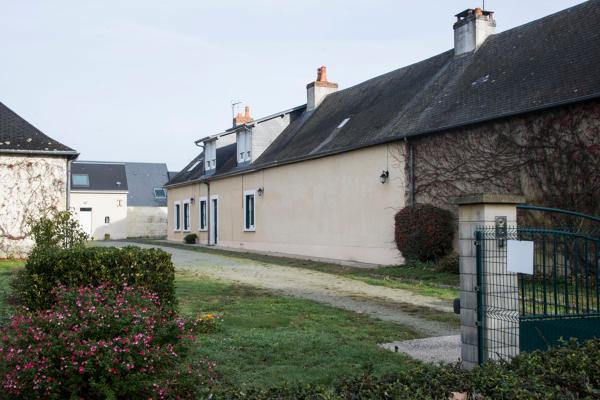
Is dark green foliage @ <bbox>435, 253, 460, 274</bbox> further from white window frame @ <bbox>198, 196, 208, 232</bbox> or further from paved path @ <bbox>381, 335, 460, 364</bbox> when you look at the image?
white window frame @ <bbox>198, 196, 208, 232</bbox>

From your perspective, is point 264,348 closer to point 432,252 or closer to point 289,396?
point 289,396

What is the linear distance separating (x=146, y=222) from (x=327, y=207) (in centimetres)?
2633

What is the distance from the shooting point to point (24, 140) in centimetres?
1811

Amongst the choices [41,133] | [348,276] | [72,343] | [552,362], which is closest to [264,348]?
[72,343]

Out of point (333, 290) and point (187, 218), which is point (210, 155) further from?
point (333, 290)

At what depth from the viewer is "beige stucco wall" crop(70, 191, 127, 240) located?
41312 millimetres

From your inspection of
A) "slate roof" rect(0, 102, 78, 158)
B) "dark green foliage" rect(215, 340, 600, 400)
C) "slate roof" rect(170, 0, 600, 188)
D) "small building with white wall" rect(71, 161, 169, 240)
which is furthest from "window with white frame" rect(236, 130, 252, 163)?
"dark green foliage" rect(215, 340, 600, 400)

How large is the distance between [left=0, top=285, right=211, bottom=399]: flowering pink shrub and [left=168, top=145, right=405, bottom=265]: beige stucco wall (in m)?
12.6

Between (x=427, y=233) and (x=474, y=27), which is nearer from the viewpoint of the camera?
(x=427, y=233)

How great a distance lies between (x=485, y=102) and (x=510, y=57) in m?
2.02

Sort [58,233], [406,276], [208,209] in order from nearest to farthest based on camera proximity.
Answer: [58,233], [406,276], [208,209]

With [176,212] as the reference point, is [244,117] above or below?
above

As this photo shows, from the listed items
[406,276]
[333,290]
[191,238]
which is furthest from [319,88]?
[333,290]

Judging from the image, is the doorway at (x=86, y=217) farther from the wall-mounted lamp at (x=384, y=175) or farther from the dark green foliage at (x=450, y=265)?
the dark green foliage at (x=450, y=265)
